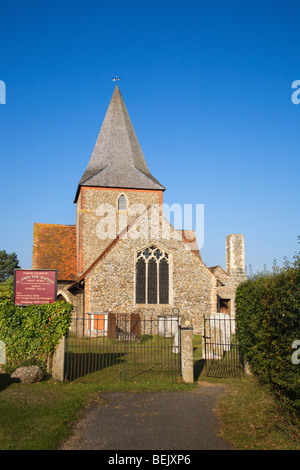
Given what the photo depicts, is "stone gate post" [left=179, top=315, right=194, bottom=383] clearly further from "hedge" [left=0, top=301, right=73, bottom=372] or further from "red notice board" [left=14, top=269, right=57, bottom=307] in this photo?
"red notice board" [left=14, top=269, right=57, bottom=307]

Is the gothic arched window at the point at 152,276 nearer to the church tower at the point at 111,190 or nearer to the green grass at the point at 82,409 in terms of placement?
the church tower at the point at 111,190

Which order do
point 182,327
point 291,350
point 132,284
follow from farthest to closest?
point 132,284 → point 182,327 → point 291,350

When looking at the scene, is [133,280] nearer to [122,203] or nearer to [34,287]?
[122,203]

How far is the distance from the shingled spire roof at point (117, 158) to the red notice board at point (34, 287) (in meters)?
16.0

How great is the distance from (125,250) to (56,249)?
7516mm

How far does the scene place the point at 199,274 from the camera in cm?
2250

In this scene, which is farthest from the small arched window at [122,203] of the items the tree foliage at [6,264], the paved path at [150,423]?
the tree foliage at [6,264]

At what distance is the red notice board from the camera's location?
1113 centimetres

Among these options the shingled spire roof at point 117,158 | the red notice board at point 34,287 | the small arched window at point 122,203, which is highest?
the shingled spire roof at point 117,158

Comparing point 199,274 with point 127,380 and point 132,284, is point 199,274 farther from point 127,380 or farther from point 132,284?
point 127,380

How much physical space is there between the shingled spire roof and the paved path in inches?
797

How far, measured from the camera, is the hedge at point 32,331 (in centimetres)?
1020
